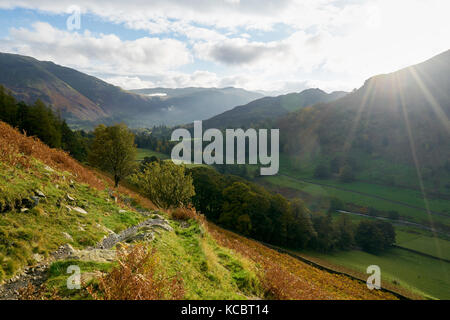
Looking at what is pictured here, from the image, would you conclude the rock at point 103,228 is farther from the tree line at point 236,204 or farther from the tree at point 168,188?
the tree line at point 236,204

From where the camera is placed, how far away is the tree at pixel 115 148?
1325 inches

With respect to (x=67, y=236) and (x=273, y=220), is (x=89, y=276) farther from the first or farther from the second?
(x=273, y=220)

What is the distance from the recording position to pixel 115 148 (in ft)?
111

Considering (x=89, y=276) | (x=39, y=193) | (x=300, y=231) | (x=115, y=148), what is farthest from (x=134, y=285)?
(x=300, y=231)

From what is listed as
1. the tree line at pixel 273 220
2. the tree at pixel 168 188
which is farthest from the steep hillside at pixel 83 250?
the tree line at pixel 273 220

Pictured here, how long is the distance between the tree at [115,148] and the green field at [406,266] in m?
40.1

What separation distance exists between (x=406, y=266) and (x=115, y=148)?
230 feet

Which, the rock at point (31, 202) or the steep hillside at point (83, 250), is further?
the rock at point (31, 202)

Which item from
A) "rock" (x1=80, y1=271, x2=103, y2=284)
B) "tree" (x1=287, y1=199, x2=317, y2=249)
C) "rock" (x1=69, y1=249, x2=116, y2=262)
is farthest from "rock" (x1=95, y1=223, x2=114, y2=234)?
"tree" (x1=287, y1=199, x2=317, y2=249)

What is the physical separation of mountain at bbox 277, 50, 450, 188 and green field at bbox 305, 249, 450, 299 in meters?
85.4

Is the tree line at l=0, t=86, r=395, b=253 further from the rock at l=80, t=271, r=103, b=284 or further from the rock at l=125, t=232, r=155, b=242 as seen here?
the rock at l=80, t=271, r=103, b=284
